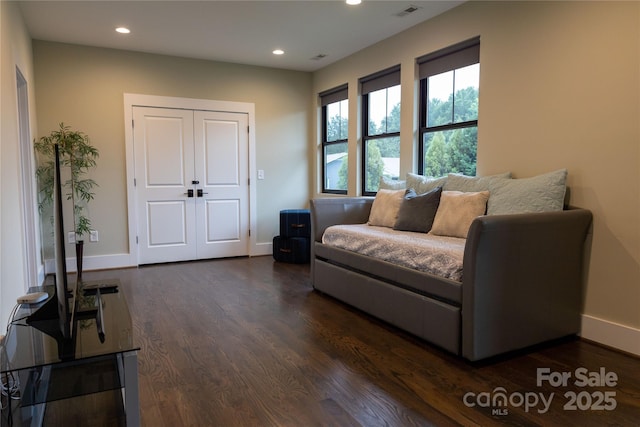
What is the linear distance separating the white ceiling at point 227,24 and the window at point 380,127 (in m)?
0.42

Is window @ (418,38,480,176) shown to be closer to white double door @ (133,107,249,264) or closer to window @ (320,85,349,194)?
window @ (320,85,349,194)

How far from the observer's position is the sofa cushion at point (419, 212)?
328cm

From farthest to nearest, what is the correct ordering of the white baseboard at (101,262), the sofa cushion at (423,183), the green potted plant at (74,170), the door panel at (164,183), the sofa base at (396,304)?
the door panel at (164,183) → the white baseboard at (101,262) → the green potted plant at (74,170) → the sofa cushion at (423,183) → the sofa base at (396,304)

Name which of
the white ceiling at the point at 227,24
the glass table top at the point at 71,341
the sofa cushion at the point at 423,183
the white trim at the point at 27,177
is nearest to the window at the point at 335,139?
the white ceiling at the point at 227,24

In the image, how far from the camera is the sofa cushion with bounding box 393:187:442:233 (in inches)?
129

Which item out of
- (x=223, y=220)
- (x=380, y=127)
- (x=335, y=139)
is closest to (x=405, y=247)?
(x=380, y=127)

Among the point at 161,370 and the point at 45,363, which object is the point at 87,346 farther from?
the point at 161,370

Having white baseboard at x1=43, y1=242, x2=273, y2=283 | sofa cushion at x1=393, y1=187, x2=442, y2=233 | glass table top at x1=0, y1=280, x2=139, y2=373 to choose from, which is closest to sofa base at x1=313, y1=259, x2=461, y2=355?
sofa cushion at x1=393, y1=187, x2=442, y2=233

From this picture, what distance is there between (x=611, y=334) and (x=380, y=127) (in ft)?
9.66

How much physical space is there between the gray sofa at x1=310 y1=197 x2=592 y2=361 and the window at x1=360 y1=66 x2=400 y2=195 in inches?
76.2

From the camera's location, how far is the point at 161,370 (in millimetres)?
2271

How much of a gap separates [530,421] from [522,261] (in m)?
0.87

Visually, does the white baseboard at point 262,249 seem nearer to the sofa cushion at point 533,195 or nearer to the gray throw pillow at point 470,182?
the gray throw pillow at point 470,182

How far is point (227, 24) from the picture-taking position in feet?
13.0
